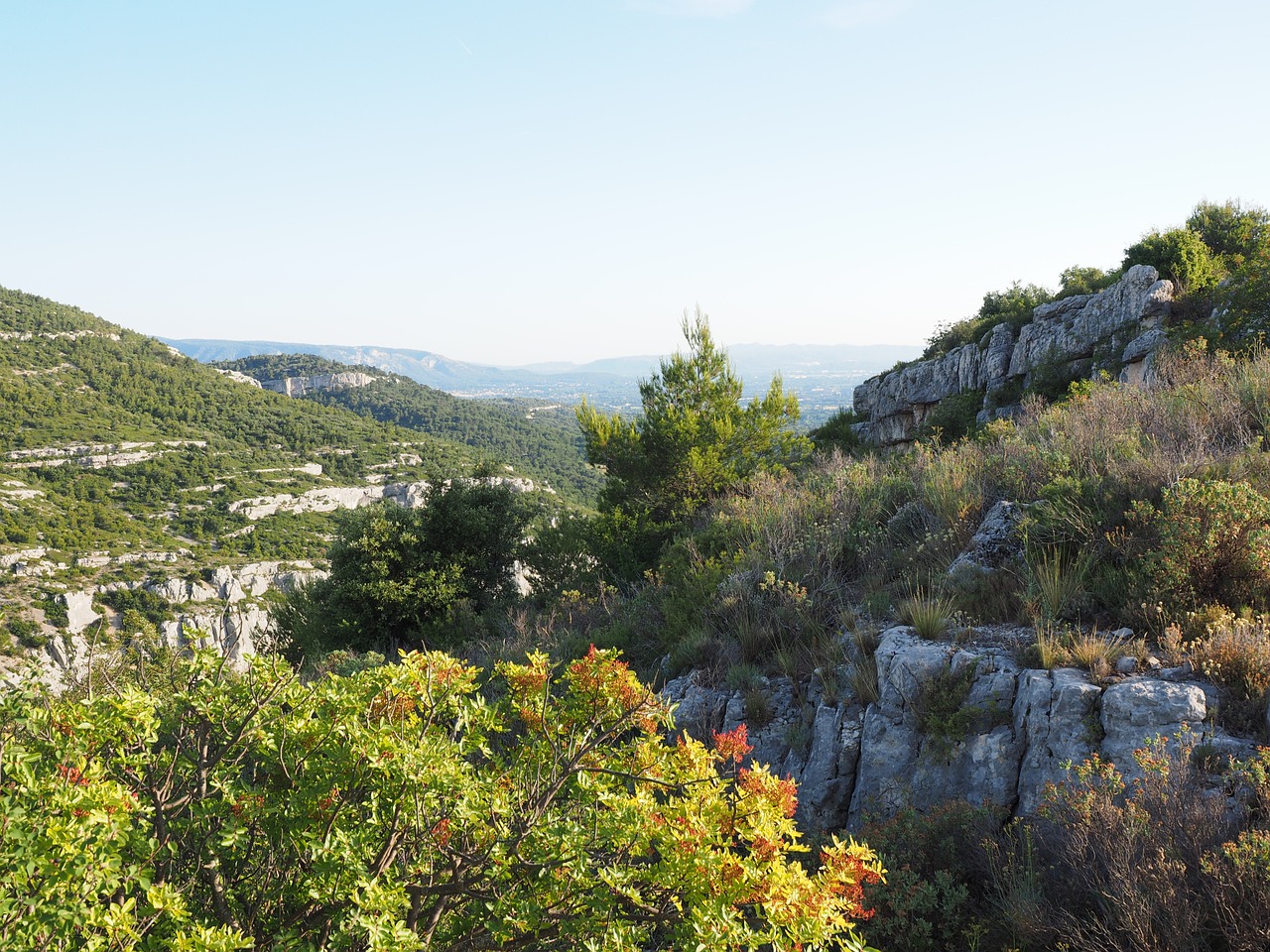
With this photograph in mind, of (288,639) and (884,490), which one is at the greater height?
(884,490)

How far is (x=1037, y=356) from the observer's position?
1686 cm

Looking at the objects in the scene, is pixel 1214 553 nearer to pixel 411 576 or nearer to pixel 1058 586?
pixel 1058 586

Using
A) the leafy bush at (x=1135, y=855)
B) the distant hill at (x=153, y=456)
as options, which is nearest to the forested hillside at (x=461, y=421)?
the distant hill at (x=153, y=456)

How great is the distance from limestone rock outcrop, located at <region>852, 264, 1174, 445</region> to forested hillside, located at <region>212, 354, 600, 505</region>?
→ 5361 centimetres

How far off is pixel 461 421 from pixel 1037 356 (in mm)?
100791

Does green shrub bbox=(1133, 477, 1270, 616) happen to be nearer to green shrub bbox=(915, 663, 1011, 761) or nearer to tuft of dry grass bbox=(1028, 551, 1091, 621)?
tuft of dry grass bbox=(1028, 551, 1091, 621)

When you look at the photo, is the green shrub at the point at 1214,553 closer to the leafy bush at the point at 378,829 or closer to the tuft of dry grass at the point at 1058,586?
the tuft of dry grass at the point at 1058,586

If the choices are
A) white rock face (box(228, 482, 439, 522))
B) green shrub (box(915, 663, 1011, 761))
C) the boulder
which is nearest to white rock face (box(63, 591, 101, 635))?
white rock face (box(228, 482, 439, 522))

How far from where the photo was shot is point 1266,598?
4168mm

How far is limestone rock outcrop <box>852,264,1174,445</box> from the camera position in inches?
570

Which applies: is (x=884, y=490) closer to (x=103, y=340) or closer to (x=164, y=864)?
(x=164, y=864)

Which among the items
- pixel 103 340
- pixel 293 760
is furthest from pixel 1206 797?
pixel 103 340

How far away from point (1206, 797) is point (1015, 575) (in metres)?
2.30

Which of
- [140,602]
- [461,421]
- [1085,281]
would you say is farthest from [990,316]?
[461,421]
